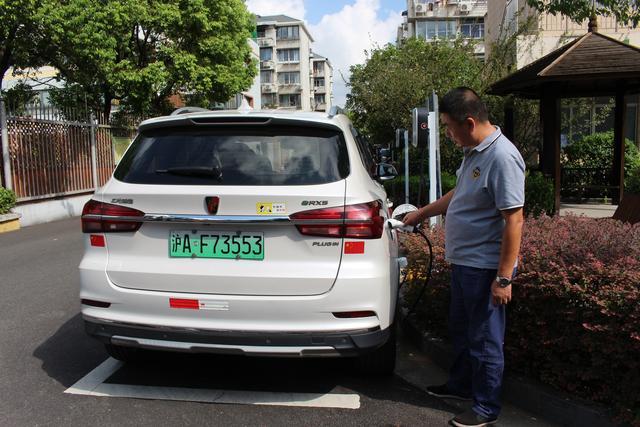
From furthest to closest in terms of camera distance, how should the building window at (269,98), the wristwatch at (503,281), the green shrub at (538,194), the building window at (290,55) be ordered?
the building window at (290,55), the building window at (269,98), the green shrub at (538,194), the wristwatch at (503,281)

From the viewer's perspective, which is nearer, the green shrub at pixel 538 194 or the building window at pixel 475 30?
the green shrub at pixel 538 194

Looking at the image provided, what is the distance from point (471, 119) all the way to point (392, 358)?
1636 millimetres

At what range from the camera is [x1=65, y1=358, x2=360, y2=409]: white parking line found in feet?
11.2

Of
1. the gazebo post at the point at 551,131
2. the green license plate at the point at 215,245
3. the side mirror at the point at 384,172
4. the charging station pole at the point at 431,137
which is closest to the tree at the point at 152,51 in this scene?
the charging station pole at the point at 431,137

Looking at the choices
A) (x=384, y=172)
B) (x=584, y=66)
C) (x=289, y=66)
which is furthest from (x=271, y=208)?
(x=289, y=66)

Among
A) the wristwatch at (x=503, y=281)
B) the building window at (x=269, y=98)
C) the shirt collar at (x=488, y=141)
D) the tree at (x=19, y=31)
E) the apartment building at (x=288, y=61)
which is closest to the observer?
the wristwatch at (x=503, y=281)

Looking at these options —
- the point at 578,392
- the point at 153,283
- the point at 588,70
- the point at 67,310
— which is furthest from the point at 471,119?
the point at 588,70

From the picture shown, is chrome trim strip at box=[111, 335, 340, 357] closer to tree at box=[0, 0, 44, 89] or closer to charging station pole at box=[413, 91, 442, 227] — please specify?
charging station pole at box=[413, 91, 442, 227]

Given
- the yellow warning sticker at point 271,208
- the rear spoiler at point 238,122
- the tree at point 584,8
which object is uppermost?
the tree at point 584,8

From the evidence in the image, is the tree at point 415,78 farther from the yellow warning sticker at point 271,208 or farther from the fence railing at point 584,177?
the yellow warning sticker at point 271,208

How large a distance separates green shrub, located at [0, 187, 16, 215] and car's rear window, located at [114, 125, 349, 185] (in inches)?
366

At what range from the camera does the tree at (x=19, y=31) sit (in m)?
11.8

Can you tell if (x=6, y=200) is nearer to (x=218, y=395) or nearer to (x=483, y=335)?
(x=218, y=395)

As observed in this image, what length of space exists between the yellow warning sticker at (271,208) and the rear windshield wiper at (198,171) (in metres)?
0.34
